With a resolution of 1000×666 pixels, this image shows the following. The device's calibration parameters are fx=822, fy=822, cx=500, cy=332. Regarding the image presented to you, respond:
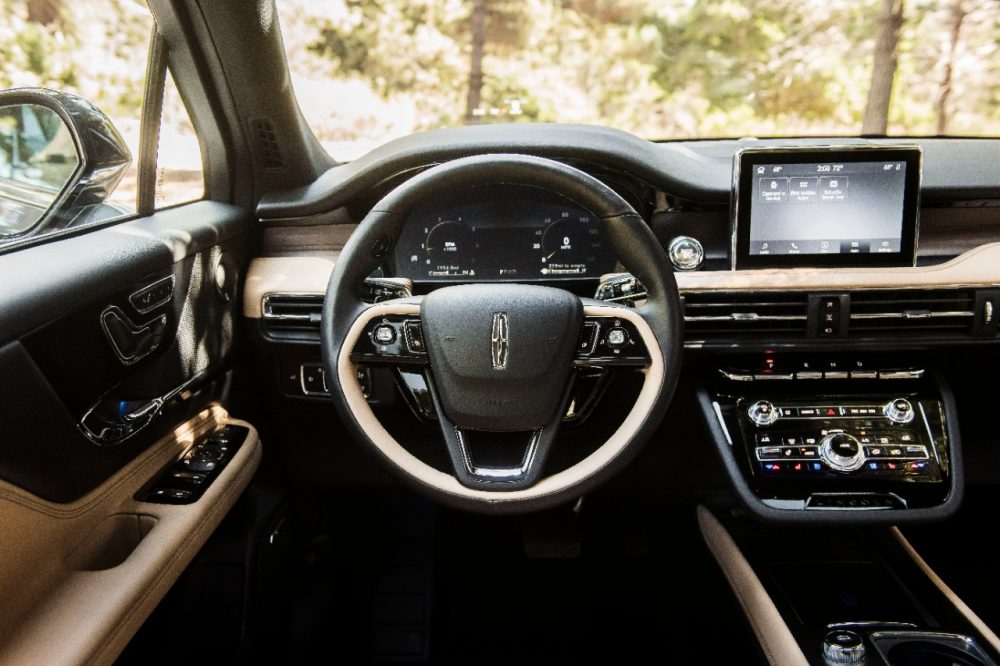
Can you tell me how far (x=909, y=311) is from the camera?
Answer: 2010 mm

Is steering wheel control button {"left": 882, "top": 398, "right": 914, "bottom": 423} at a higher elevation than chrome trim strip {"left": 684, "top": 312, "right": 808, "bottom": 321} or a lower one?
lower

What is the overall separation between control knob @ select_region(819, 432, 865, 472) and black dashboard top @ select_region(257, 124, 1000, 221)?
2.09 ft

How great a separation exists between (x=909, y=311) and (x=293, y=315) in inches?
60.5

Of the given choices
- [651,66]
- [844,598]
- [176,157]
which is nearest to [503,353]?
[844,598]

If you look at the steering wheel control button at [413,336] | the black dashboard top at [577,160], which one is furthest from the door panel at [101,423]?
the steering wheel control button at [413,336]

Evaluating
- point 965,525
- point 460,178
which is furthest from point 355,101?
point 965,525

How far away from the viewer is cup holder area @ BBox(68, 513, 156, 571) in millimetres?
1615

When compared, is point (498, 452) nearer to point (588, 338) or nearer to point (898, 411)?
point (588, 338)

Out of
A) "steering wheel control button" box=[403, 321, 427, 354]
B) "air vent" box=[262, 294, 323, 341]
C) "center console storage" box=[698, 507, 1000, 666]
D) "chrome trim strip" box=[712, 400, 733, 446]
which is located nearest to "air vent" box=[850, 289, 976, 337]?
"chrome trim strip" box=[712, 400, 733, 446]

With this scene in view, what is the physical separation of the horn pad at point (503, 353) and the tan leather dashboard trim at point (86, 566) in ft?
2.10

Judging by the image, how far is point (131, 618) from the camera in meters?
1.47

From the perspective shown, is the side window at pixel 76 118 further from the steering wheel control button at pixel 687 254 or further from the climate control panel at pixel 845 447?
the climate control panel at pixel 845 447

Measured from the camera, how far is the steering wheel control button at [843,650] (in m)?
1.71

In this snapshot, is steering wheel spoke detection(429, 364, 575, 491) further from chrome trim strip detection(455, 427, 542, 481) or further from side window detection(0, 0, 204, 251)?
side window detection(0, 0, 204, 251)
